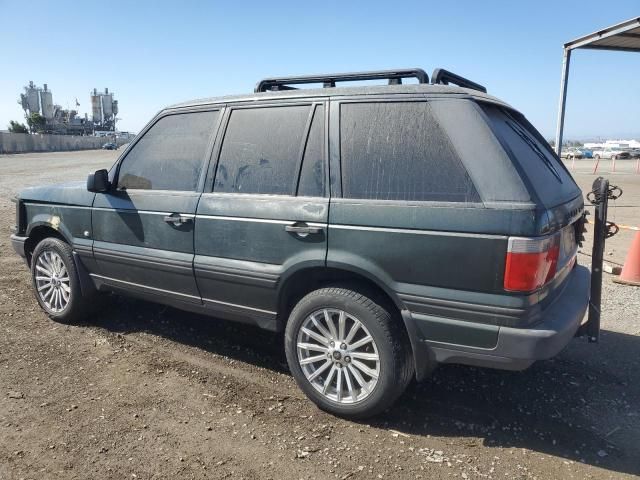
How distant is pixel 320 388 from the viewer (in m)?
3.21

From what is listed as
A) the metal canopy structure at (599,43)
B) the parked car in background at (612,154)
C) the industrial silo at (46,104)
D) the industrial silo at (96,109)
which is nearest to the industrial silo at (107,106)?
→ the industrial silo at (96,109)

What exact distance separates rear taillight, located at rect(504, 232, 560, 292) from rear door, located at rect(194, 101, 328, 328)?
3.41 ft

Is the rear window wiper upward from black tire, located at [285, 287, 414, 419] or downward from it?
upward

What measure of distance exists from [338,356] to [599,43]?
34.2 ft

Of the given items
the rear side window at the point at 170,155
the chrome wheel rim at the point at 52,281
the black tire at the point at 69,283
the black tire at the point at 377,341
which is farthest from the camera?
the chrome wheel rim at the point at 52,281

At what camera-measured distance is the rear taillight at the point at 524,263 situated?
2.51 meters

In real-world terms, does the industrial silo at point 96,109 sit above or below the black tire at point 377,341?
above

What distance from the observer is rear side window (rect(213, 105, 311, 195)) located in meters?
3.29

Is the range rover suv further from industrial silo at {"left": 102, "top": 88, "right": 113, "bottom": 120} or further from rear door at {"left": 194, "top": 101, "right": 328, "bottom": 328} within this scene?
industrial silo at {"left": 102, "top": 88, "right": 113, "bottom": 120}

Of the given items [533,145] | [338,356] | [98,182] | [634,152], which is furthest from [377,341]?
[634,152]

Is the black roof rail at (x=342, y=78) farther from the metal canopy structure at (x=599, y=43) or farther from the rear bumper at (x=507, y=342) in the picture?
the metal canopy structure at (x=599, y=43)

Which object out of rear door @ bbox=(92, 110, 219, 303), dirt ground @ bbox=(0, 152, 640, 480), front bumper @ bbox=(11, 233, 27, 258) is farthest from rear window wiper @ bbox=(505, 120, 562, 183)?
front bumper @ bbox=(11, 233, 27, 258)

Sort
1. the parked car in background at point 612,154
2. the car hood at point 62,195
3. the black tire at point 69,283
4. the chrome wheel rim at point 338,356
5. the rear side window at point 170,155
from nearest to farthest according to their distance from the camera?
1. the chrome wheel rim at point 338,356
2. the rear side window at point 170,155
3. the car hood at point 62,195
4. the black tire at point 69,283
5. the parked car in background at point 612,154

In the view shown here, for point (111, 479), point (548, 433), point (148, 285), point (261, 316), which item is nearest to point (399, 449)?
point (548, 433)
